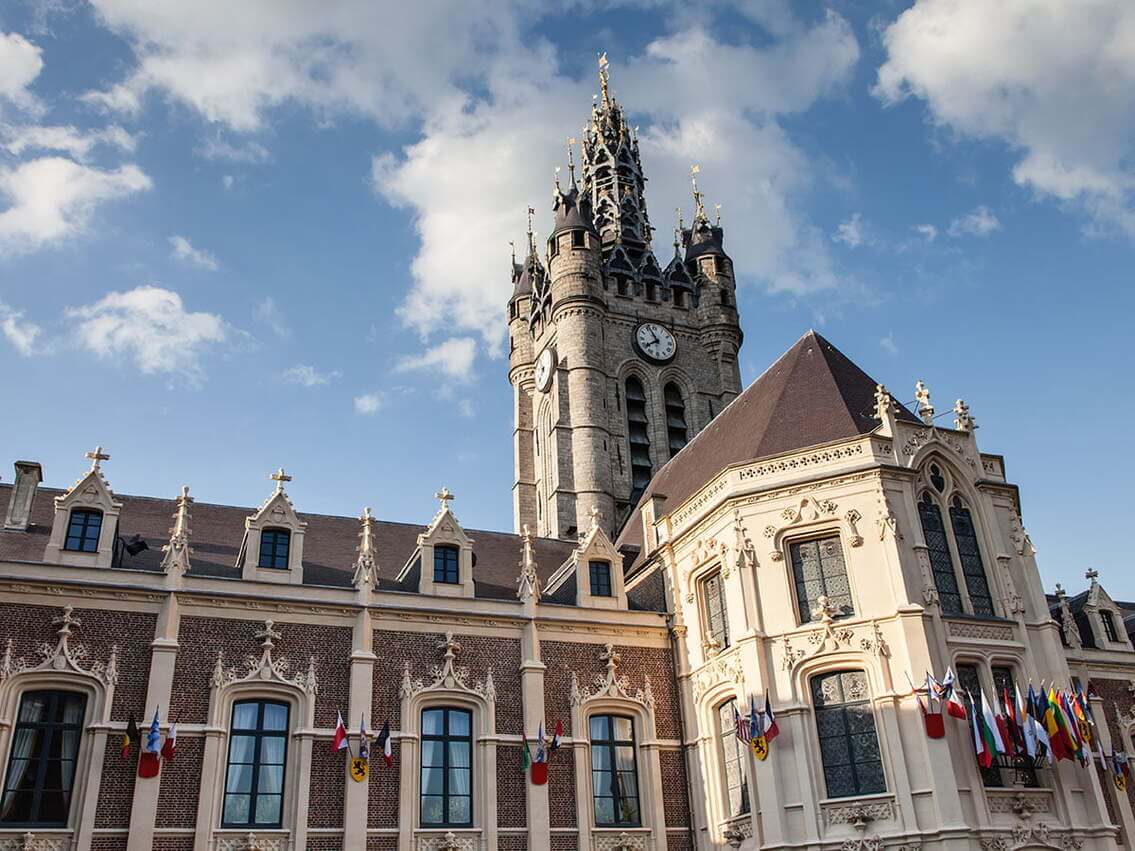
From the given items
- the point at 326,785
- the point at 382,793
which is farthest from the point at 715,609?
the point at 326,785

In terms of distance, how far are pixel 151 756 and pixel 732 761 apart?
12.0 metres

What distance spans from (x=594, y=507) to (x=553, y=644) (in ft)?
53.8

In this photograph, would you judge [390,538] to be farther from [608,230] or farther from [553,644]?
[608,230]

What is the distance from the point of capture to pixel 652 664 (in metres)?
24.7

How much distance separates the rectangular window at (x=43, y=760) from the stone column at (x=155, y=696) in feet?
2.86

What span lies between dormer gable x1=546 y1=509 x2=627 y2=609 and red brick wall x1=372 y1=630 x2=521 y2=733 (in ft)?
7.65

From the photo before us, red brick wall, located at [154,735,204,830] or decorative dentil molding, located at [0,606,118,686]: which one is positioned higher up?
decorative dentil molding, located at [0,606,118,686]

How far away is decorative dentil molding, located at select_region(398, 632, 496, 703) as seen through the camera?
73.4 ft

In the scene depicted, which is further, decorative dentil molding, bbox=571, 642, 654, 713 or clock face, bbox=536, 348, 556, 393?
clock face, bbox=536, 348, 556, 393

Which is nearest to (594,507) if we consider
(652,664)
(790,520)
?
(652,664)

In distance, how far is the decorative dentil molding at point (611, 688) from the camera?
23562mm

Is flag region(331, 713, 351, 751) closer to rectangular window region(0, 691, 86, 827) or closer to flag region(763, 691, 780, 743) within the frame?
rectangular window region(0, 691, 86, 827)

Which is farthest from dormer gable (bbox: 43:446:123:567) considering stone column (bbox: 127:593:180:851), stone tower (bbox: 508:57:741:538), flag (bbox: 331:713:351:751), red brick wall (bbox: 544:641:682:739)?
stone tower (bbox: 508:57:741:538)

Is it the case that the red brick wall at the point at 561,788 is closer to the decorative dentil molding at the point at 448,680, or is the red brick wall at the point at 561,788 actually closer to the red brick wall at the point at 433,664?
the red brick wall at the point at 433,664
